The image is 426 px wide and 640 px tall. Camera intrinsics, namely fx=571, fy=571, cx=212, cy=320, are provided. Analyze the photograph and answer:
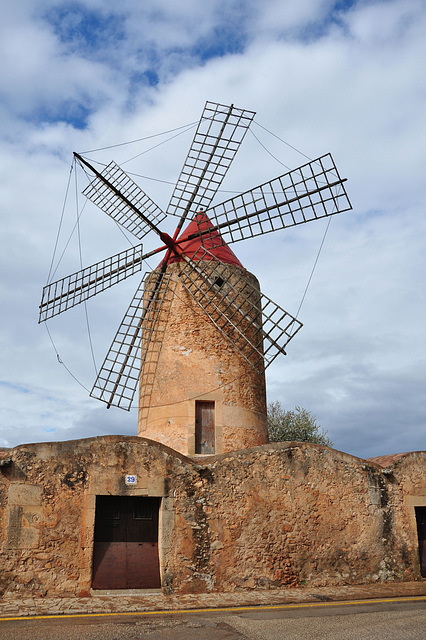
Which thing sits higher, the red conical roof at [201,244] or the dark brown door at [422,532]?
the red conical roof at [201,244]

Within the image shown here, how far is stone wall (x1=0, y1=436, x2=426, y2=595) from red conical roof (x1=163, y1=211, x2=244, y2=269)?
17.9 ft

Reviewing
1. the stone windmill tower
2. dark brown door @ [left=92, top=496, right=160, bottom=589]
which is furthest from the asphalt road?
the stone windmill tower

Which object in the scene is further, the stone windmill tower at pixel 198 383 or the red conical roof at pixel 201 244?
the red conical roof at pixel 201 244

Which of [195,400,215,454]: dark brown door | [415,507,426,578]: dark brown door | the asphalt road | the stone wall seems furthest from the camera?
[195,400,215,454]: dark brown door

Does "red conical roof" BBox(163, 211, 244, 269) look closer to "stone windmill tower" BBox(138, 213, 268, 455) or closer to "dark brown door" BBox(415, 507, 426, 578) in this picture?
"stone windmill tower" BBox(138, 213, 268, 455)

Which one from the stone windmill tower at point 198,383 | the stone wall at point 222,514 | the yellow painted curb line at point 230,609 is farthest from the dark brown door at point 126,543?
the stone windmill tower at point 198,383

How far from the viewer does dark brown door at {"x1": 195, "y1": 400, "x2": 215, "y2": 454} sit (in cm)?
1273

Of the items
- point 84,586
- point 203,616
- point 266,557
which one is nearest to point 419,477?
point 266,557

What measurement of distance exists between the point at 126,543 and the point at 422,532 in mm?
5803

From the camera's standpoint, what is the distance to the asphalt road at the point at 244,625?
6207mm

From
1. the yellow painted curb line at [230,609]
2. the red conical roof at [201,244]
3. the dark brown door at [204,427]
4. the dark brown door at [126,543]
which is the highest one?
the red conical roof at [201,244]

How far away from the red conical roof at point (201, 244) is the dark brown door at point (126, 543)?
250 inches

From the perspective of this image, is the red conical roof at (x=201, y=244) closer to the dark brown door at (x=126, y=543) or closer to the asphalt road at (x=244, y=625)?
the dark brown door at (x=126, y=543)

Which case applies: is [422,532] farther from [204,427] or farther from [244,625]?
[244,625]
